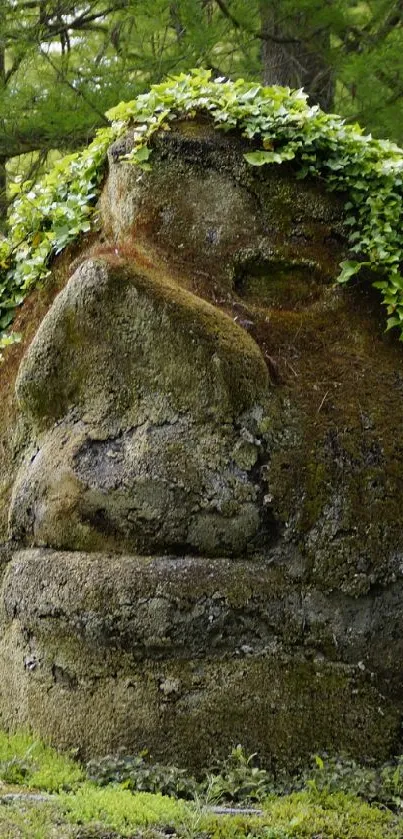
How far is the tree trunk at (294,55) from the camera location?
819 centimetres

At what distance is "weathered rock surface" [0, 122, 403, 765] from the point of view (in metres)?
4.02

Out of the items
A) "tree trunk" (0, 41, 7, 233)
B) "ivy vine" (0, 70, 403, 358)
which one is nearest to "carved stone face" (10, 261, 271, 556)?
"ivy vine" (0, 70, 403, 358)

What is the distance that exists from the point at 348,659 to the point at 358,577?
38 cm

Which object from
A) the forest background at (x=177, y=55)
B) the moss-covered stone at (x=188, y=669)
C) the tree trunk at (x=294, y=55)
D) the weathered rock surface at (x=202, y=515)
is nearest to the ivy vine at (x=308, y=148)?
the weathered rock surface at (x=202, y=515)

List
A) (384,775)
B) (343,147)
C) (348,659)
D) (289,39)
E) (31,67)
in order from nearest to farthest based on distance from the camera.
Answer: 1. (384,775)
2. (348,659)
3. (343,147)
4. (289,39)
5. (31,67)

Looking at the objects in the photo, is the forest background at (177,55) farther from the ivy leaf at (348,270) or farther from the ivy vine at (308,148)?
the ivy leaf at (348,270)

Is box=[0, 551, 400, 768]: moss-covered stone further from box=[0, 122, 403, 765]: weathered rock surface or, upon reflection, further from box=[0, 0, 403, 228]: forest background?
box=[0, 0, 403, 228]: forest background

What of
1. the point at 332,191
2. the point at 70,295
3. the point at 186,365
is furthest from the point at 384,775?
the point at 332,191

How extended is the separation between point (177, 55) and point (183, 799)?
6539mm

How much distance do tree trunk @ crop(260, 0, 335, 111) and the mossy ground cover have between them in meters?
6.49

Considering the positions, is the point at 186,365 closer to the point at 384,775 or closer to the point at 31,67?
the point at 384,775

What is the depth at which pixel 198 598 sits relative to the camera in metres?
4.04

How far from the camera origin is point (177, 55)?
26.7ft

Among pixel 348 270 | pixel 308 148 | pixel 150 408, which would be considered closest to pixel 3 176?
pixel 308 148
